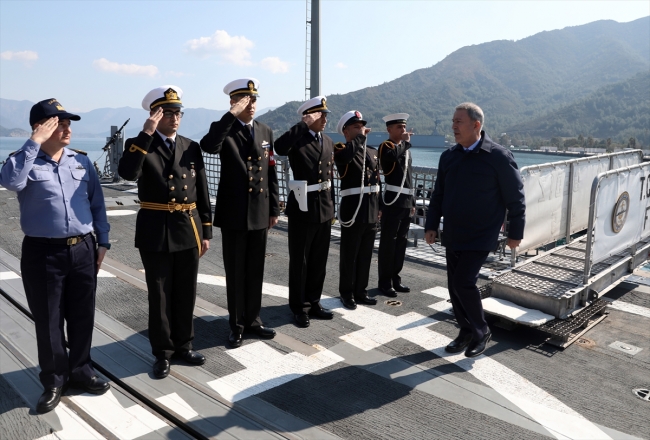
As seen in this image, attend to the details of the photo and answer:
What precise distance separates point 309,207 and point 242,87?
1.24m

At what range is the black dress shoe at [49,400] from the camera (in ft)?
9.75

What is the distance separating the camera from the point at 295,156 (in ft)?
14.9

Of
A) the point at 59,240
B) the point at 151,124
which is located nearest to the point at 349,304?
the point at 151,124

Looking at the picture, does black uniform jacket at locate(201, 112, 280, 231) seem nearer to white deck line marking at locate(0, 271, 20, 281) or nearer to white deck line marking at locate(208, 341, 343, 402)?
white deck line marking at locate(208, 341, 343, 402)

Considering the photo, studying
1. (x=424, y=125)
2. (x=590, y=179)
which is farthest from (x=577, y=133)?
(x=590, y=179)

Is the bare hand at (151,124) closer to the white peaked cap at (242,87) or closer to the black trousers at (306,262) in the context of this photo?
the white peaked cap at (242,87)

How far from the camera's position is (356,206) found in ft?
16.7

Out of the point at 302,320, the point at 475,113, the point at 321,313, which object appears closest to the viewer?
the point at 475,113

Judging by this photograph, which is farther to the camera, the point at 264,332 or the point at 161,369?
the point at 264,332

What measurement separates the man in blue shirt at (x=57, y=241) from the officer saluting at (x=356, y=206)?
247 cm

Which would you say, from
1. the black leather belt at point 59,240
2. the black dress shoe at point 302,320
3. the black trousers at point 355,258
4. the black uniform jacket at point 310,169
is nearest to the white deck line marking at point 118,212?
the black trousers at point 355,258

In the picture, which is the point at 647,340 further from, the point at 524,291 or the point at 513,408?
the point at 513,408

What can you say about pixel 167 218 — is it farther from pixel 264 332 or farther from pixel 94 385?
pixel 264 332

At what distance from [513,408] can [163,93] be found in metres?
3.09
